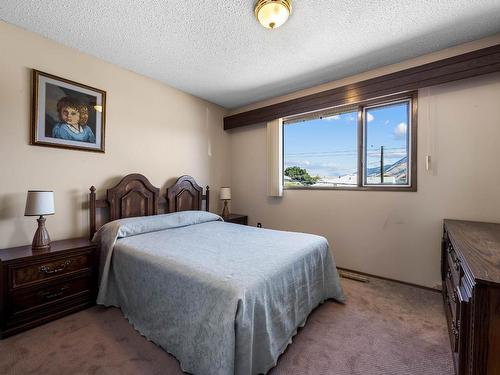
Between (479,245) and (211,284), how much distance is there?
163 centimetres

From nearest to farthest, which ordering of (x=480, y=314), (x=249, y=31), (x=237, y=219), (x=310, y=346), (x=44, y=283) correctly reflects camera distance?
(x=480, y=314) → (x=310, y=346) → (x=44, y=283) → (x=249, y=31) → (x=237, y=219)

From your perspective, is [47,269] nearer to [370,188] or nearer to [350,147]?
[370,188]

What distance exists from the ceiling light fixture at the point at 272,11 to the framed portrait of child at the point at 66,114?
1932 millimetres

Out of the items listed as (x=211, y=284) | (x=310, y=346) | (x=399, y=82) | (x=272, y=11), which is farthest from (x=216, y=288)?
(x=399, y=82)

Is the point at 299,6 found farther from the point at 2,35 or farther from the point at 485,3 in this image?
the point at 2,35

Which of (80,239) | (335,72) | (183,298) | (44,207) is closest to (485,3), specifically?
(335,72)

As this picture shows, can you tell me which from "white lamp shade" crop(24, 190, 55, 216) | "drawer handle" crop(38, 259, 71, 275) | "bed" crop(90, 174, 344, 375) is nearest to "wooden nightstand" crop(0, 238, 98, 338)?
"drawer handle" crop(38, 259, 71, 275)

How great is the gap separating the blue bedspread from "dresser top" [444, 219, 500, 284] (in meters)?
0.96

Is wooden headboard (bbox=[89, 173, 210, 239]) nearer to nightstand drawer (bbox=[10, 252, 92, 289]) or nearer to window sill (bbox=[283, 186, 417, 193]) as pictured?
nightstand drawer (bbox=[10, 252, 92, 289])

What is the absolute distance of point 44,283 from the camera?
180 cm

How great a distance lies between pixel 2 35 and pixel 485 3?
12.9 ft

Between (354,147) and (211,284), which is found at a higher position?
(354,147)

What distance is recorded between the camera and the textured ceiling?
175 centimetres

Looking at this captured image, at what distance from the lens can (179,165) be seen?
336cm
